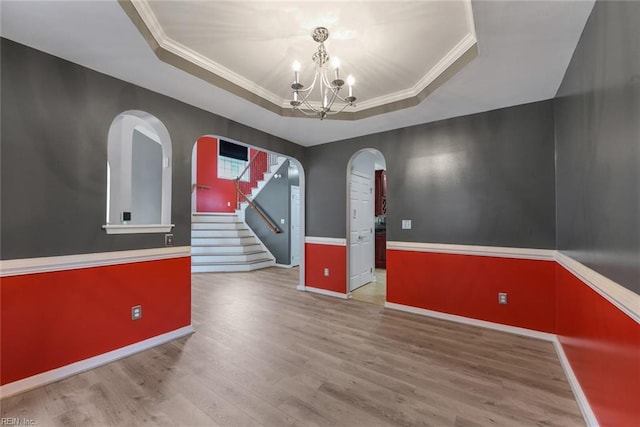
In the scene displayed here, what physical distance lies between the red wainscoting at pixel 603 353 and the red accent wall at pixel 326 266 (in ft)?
→ 8.80

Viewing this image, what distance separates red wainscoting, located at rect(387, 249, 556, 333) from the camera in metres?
2.81

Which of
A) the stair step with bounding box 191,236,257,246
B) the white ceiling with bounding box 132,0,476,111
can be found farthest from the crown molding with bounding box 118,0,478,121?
the stair step with bounding box 191,236,257,246

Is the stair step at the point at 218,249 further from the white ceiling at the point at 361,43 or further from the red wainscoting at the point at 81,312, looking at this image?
the white ceiling at the point at 361,43

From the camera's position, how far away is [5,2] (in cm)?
158

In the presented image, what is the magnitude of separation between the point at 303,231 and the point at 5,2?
3850 mm

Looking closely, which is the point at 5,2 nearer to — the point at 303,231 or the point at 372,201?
the point at 303,231

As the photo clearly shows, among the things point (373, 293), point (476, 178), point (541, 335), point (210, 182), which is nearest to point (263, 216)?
Result: point (210, 182)

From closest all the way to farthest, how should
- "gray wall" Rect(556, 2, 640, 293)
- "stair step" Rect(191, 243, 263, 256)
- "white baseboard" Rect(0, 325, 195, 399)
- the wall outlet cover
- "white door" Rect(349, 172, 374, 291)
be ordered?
"gray wall" Rect(556, 2, 640, 293), "white baseboard" Rect(0, 325, 195, 399), the wall outlet cover, "white door" Rect(349, 172, 374, 291), "stair step" Rect(191, 243, 263, 256)

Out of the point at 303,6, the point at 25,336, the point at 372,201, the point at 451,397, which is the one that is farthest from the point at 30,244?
the point at 372,201

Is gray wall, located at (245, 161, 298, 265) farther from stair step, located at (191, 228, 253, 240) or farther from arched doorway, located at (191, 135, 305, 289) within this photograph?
stair step, located at (191, 228, 253, 240)

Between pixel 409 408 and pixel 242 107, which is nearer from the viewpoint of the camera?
pixel 409 408

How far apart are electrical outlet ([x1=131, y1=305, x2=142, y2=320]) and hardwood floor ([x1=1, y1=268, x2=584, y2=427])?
0.34 metres

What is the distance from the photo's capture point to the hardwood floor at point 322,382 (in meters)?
1.71

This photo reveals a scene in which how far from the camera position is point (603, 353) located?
1.48 metres
